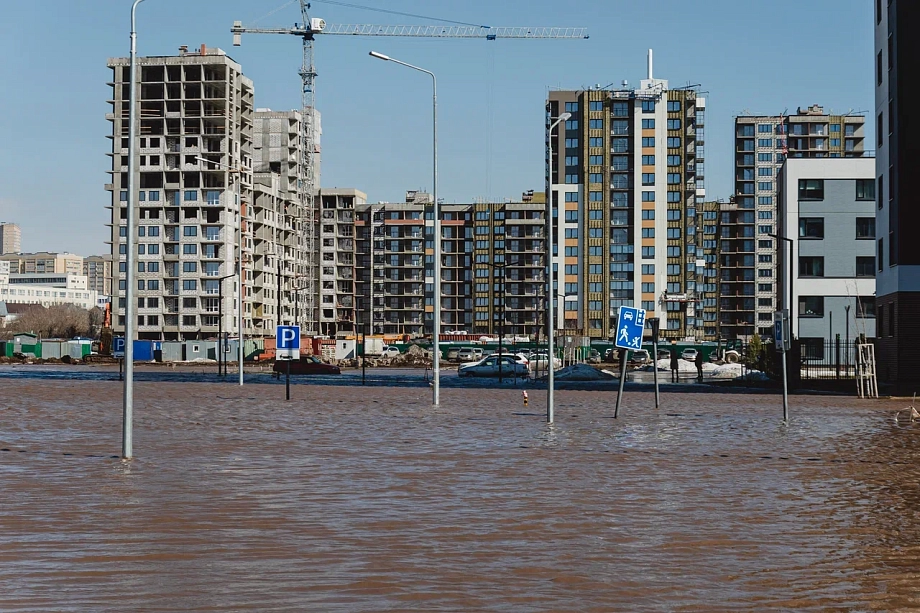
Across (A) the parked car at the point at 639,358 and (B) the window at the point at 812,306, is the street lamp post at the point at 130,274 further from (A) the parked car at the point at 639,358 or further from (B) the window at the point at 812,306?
(A) the parked car at the point at 639,358

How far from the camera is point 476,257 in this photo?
180 meters

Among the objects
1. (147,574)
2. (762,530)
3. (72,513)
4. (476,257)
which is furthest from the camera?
(476,257)

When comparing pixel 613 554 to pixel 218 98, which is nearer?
pixel 613 554

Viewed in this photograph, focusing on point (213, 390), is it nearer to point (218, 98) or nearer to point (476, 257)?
point (218, 98)

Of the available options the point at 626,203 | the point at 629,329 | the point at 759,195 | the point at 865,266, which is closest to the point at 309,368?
the point at 865,266

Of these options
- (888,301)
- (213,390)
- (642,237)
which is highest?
(642,237)

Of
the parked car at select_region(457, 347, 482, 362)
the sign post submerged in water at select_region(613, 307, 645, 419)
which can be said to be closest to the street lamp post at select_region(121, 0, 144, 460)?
the sign post submerged in water at select_region(613, 307, 645, 419)

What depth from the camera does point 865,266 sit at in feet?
308

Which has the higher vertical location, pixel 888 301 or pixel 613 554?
pixel 888 301

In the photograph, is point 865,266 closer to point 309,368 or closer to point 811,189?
point 811,189

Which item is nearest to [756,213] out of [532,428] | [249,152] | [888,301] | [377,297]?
[377,297]

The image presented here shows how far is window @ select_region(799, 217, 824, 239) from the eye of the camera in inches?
3698

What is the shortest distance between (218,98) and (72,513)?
137394 millimetres

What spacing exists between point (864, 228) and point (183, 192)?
8502 centimetres
